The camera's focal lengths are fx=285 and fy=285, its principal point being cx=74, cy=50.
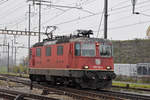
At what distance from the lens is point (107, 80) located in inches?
755

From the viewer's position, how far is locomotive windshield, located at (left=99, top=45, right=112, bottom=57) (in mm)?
19281

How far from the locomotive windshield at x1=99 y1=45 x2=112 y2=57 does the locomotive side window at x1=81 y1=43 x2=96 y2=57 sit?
533 millimetres

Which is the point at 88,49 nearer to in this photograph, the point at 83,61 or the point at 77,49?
the point at 77,49

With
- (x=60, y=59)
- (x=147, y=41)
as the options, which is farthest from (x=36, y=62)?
(x=147, y=41)

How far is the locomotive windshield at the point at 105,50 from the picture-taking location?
1928 cm

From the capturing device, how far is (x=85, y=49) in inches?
742

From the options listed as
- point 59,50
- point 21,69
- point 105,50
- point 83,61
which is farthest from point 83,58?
point 21,69

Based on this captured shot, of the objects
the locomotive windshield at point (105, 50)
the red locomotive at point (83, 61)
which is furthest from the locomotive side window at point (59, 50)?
the locomotive windshield at point (105, 50)

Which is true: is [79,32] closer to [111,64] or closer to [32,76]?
[111,64]

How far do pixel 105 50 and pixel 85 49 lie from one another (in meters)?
1.53

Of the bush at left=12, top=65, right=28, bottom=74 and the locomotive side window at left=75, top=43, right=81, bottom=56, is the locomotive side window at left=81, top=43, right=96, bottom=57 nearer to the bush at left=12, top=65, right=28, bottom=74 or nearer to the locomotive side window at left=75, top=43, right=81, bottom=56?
the locomotive side window at left=75, top=43, right=81, bottom=56

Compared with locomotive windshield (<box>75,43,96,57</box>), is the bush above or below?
below

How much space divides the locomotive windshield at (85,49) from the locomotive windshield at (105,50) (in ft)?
1.76

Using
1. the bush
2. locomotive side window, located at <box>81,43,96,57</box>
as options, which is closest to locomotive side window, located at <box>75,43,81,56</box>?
locomotive side window, located at <box>81,43,96,57</box>
